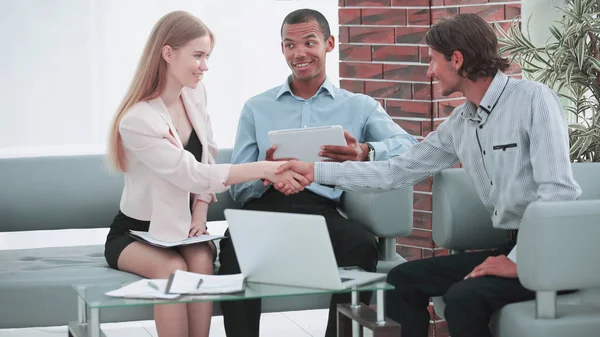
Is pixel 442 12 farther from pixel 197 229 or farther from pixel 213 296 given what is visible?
pixel 213 296

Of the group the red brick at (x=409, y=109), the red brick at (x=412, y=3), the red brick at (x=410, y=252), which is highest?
the red brick at (x=412, y=3)

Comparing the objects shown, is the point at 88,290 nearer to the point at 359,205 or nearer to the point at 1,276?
the point at 1,276

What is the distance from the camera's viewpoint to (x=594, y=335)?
254 centimetres

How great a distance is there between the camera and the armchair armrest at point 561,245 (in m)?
2.47

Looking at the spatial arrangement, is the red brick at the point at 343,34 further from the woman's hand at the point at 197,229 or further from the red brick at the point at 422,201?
the woman's hand at the point at 197,229

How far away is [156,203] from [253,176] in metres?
0.35

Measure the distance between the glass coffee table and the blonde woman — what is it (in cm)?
54

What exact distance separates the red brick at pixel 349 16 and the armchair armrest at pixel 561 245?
6.20ft

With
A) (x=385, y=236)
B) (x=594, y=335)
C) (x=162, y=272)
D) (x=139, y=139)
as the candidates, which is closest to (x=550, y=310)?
(x=594, y=335)

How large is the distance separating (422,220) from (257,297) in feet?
5.94

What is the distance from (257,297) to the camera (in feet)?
7.77

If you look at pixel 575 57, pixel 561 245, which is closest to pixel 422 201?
pixel 575 57

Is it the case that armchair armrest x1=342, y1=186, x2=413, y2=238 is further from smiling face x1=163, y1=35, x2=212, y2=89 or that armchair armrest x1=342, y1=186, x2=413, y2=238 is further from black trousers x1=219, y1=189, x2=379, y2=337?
smiling face x1=163, y1=35, x2=212, y2=89

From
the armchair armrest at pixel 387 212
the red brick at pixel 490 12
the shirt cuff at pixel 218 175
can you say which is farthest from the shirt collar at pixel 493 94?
the red brick at pixel 490 12
